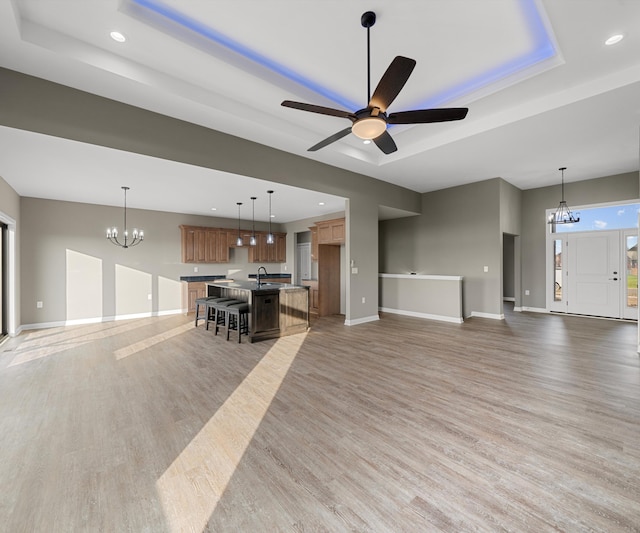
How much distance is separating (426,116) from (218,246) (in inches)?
267

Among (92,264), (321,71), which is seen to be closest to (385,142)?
(321,71)

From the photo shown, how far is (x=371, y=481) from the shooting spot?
5.68 feet

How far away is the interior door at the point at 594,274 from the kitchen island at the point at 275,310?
21.0ft

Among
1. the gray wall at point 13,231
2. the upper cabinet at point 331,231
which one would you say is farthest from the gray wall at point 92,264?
the upper cabinet at point 331,231

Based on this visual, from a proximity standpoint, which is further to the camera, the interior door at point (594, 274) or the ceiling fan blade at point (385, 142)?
the interior door at point (594, 274)

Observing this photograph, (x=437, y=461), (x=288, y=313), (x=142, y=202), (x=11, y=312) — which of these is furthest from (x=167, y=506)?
(x=142, y=202)

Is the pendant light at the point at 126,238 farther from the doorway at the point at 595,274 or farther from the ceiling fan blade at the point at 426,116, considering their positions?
the doorway at the point at 595,274

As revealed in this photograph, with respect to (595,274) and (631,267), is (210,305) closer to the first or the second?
(595,274)

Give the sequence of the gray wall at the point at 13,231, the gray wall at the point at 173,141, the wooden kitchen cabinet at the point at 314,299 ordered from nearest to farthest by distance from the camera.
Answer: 1. the gray wall at the point at 173,141
2. the gray wall at the point at 13,231
3. the wooden kitchen cabinet at the point at 314,299

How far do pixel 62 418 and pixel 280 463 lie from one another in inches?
76.6

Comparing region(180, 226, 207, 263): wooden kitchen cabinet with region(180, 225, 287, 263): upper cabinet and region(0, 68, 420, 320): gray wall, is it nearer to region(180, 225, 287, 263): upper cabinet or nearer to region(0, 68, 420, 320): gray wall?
region(180, 225, 287, 263): upper cabinet

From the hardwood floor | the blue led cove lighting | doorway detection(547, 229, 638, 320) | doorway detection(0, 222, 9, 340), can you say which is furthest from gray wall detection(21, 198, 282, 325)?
doorway detection(547, 229, 638, 320)

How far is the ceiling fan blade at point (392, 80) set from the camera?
83.5 inches

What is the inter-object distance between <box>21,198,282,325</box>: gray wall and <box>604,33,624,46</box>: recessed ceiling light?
793 cm
